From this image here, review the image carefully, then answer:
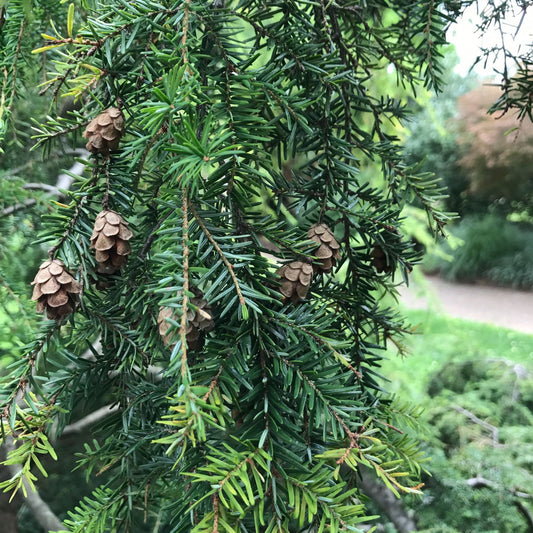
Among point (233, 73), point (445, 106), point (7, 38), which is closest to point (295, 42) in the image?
point (233, 73)

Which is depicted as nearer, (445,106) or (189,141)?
(189,141)

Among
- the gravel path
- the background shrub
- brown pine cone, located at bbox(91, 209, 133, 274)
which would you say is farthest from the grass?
Answer: brown pine cone, located at bbox(91, 209, 133, 274)

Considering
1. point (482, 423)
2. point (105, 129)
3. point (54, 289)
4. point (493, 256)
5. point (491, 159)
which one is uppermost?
point (491, 159)

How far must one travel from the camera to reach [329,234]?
37cm

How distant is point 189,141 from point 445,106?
23.4 ft

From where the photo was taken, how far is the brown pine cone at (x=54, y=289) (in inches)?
12.0

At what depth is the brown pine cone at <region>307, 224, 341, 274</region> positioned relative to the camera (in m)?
0.36

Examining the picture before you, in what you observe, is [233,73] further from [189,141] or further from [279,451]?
[279,451]

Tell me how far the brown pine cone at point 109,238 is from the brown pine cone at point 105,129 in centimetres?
5

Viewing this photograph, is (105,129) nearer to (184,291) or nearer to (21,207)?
(184,291)

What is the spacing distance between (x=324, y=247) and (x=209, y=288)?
0.09m

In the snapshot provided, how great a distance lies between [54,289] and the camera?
0.31 metres

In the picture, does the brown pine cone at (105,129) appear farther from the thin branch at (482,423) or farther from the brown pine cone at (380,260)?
→ the thin branch at (482,423)

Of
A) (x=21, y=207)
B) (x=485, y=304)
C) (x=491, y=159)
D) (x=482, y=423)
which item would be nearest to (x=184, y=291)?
(x=21, y=207)
